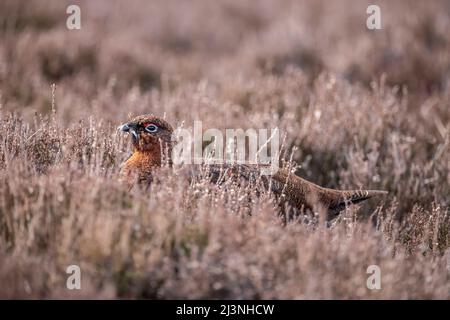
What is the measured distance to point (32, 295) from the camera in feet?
8.76

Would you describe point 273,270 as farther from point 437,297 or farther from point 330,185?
point 330,185

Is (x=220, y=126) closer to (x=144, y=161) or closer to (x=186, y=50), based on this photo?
(x=144, y=161)

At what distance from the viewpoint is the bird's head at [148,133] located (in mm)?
4039

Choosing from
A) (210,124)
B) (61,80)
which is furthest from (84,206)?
(61,80)

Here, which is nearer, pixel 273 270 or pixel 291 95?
pixel 273 270

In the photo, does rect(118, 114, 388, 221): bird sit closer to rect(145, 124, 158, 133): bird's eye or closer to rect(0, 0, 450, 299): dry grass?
rect(145, 124, 158, 133): bird's eye

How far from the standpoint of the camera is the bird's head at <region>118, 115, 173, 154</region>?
4.04m

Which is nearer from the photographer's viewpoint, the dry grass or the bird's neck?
the dry grass

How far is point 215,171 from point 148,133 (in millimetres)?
535

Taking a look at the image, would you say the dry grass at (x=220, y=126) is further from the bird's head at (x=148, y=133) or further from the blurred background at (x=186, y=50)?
the bird's head at (x=148, y=133)

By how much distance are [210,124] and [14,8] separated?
4.59 metres

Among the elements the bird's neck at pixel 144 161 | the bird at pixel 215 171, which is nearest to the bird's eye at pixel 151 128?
the bird at pixel 215 171

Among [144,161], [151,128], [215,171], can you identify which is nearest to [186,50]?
[151,128]

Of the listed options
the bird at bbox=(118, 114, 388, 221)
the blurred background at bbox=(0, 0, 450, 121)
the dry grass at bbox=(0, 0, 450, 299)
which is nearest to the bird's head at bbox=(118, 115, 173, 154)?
the bird at bbox=(118, 114, 388, 221)
